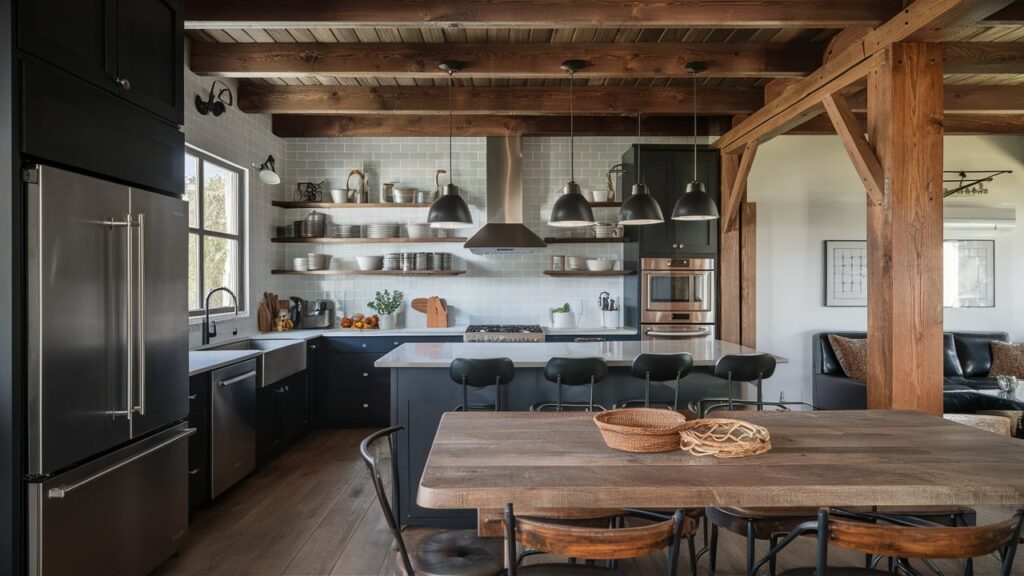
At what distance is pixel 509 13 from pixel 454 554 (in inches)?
114

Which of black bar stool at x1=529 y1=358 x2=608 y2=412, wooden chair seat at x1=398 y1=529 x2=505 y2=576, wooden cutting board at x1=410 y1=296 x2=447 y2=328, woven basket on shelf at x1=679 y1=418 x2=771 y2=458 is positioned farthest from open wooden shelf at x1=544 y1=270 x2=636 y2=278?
wooden chair seat at x1=398 y1=529 x2=505 y2=576

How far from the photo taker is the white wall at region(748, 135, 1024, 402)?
6.16 m

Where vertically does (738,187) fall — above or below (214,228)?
above

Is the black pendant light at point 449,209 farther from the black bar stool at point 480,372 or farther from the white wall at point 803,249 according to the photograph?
the white wall at point 803,249

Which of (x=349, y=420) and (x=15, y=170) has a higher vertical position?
(x=15, y=170)

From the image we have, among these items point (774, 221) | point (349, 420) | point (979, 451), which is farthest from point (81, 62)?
point (774, 221)

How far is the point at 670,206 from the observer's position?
5789mm

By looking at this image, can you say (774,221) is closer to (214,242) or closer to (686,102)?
(686,102)

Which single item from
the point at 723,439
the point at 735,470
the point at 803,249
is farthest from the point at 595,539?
the point at 803,249

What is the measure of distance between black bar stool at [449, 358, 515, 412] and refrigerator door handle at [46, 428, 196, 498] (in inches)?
53.1

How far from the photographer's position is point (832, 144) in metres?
6.19

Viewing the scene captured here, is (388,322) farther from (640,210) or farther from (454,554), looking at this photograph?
(454,554)

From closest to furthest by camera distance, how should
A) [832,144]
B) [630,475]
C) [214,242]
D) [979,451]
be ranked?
1. [630,475]
2. [979,451]
3. [214,242]
4. [832,144]

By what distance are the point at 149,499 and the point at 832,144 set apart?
21.8ft
